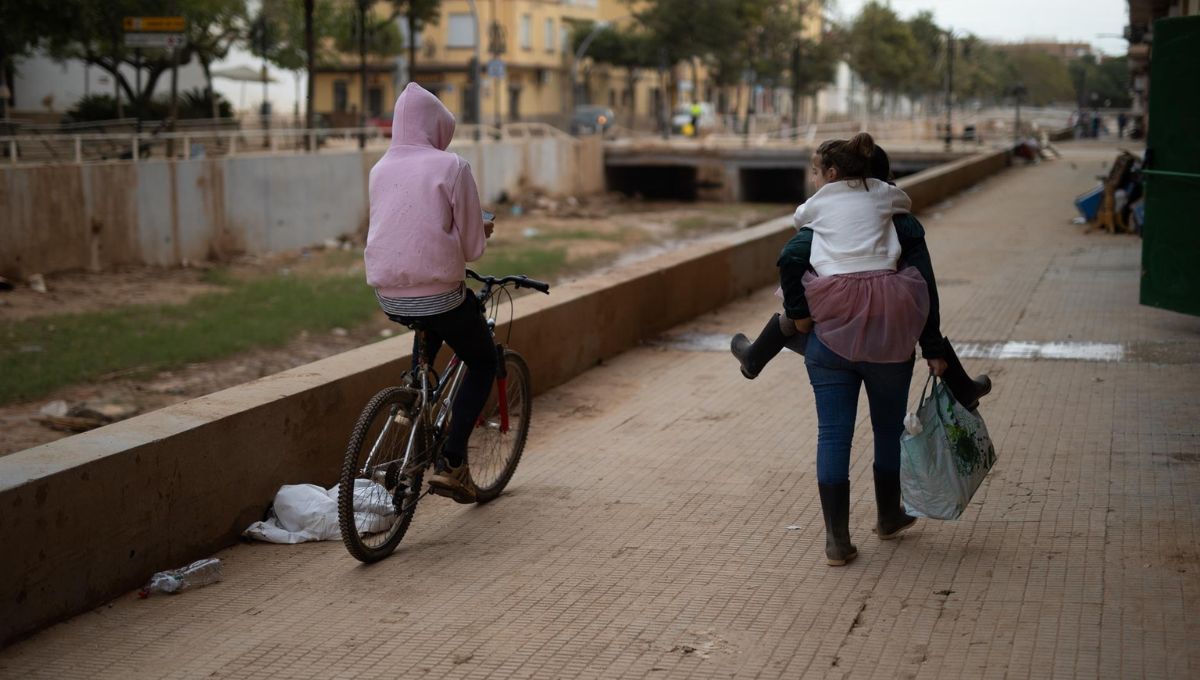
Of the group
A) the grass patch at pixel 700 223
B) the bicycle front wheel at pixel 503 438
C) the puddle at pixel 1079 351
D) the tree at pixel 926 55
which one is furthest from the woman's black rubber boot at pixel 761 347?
the tree at pixel 926 55

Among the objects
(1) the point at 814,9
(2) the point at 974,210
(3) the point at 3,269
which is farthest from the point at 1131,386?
(1) the point at 814,9

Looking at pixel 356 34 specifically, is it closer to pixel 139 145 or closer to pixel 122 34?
pixel 122 34

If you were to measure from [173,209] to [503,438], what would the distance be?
23.9 meters

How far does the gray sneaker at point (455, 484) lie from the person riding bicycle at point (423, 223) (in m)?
0.61

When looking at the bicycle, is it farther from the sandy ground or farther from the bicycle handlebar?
the sandy ground

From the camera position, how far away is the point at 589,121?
219 feet

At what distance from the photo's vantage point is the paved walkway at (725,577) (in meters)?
4.24

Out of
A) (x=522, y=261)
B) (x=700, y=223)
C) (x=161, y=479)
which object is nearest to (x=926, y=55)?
(x=700, y=223)

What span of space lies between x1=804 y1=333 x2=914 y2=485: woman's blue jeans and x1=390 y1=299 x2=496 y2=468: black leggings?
4.42 ft

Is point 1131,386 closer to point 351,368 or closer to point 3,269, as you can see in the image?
point 351,368

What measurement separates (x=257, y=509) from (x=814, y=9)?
85.9 metres

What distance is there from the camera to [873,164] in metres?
5.02

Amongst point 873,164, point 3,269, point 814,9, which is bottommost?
point 3,269

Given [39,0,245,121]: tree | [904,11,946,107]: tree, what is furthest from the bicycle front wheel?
[904,11,946,107]: tree
